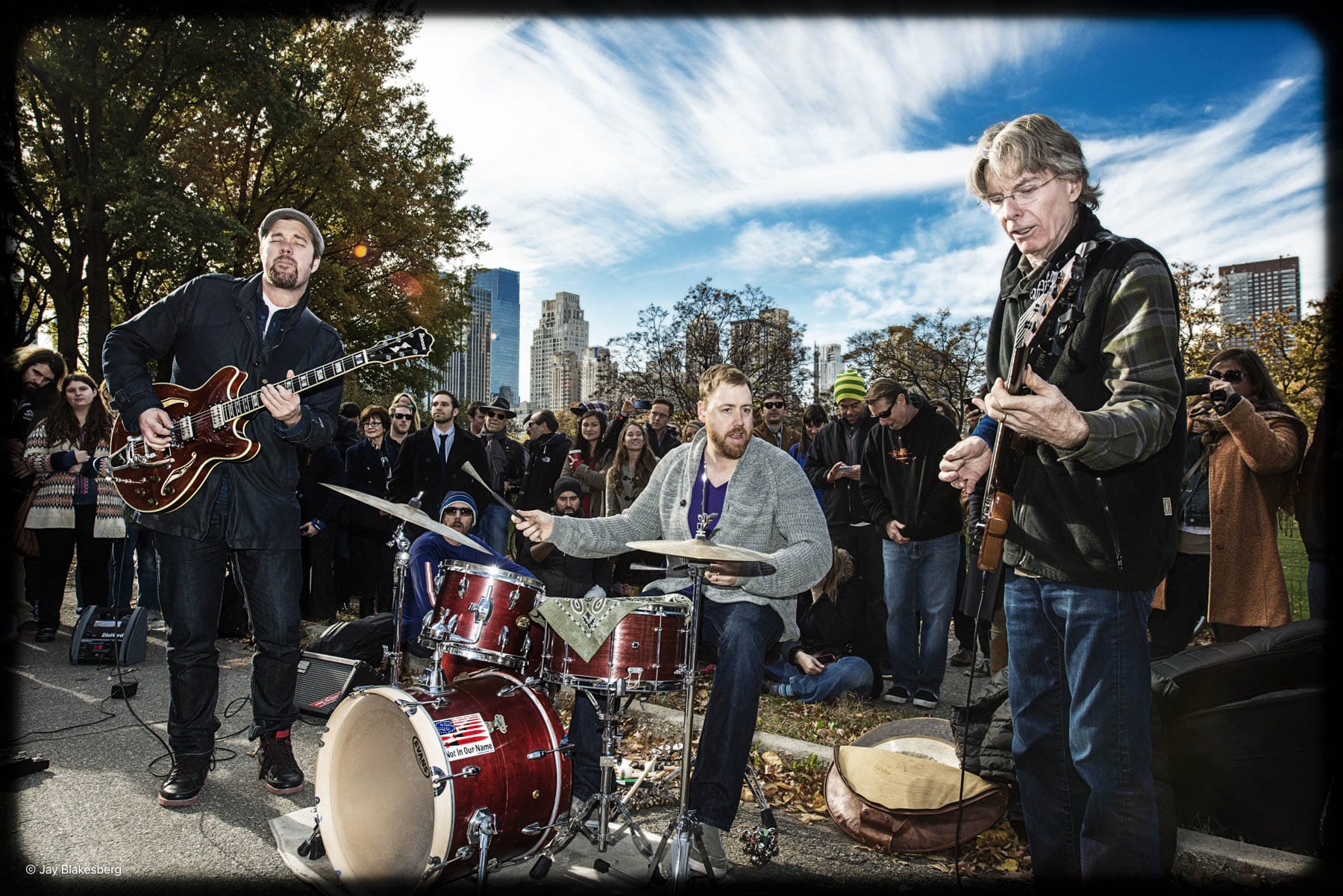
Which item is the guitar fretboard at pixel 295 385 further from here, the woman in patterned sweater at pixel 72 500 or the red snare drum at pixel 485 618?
the woman in patterned sweater at pixel 72 500

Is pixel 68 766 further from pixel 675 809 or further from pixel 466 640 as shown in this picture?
pixel 675 809

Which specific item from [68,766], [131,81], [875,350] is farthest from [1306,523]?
[875,350]

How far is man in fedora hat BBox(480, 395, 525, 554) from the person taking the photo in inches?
362

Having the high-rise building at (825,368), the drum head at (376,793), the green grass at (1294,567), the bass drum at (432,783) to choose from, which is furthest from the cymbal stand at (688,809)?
the high-rise building at (825,368)

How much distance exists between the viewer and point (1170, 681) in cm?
342

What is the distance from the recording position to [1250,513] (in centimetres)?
514

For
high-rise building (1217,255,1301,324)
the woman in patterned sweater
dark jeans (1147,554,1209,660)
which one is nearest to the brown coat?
dark jeans (1147,554,1209,660)

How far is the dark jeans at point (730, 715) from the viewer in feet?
10.8

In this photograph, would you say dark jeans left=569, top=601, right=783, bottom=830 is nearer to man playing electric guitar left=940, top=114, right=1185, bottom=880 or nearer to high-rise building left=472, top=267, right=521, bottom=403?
man playing electric guitar left=940, top=114, right=1185, bottom=880

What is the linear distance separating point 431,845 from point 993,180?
295cm

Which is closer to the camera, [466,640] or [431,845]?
[431,845]

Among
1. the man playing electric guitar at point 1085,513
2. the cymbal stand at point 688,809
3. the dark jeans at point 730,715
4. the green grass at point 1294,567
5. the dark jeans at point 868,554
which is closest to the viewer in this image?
the man playing electric guitar at point 1085,513

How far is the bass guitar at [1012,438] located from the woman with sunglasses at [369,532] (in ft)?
22.4
